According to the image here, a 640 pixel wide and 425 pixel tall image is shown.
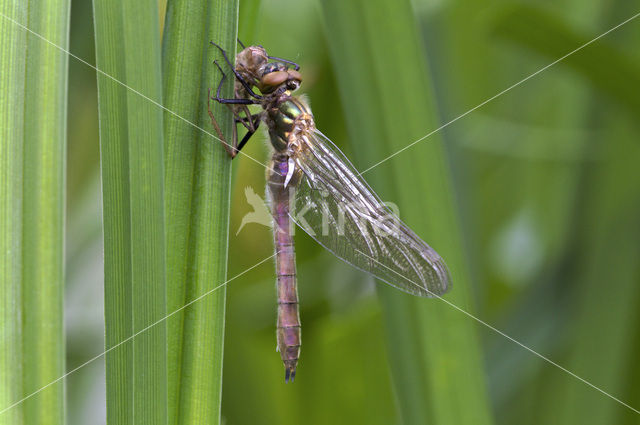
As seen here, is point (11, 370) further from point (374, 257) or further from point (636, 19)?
point (636, 19)

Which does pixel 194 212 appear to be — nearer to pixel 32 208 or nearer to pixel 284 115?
pixel 32 208

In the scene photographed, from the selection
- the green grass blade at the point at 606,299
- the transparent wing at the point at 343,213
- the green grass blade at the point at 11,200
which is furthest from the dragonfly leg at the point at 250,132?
the green grass blade at the point at 606,299

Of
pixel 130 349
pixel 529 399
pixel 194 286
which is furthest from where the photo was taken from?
pixel 529 399

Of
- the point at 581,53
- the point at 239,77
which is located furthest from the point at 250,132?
the point at 581,53

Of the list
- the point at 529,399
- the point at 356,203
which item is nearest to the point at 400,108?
the point at 356,203

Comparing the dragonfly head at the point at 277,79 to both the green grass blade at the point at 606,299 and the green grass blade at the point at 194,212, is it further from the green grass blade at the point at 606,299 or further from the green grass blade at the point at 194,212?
the green grass blade at the point at 606,299
